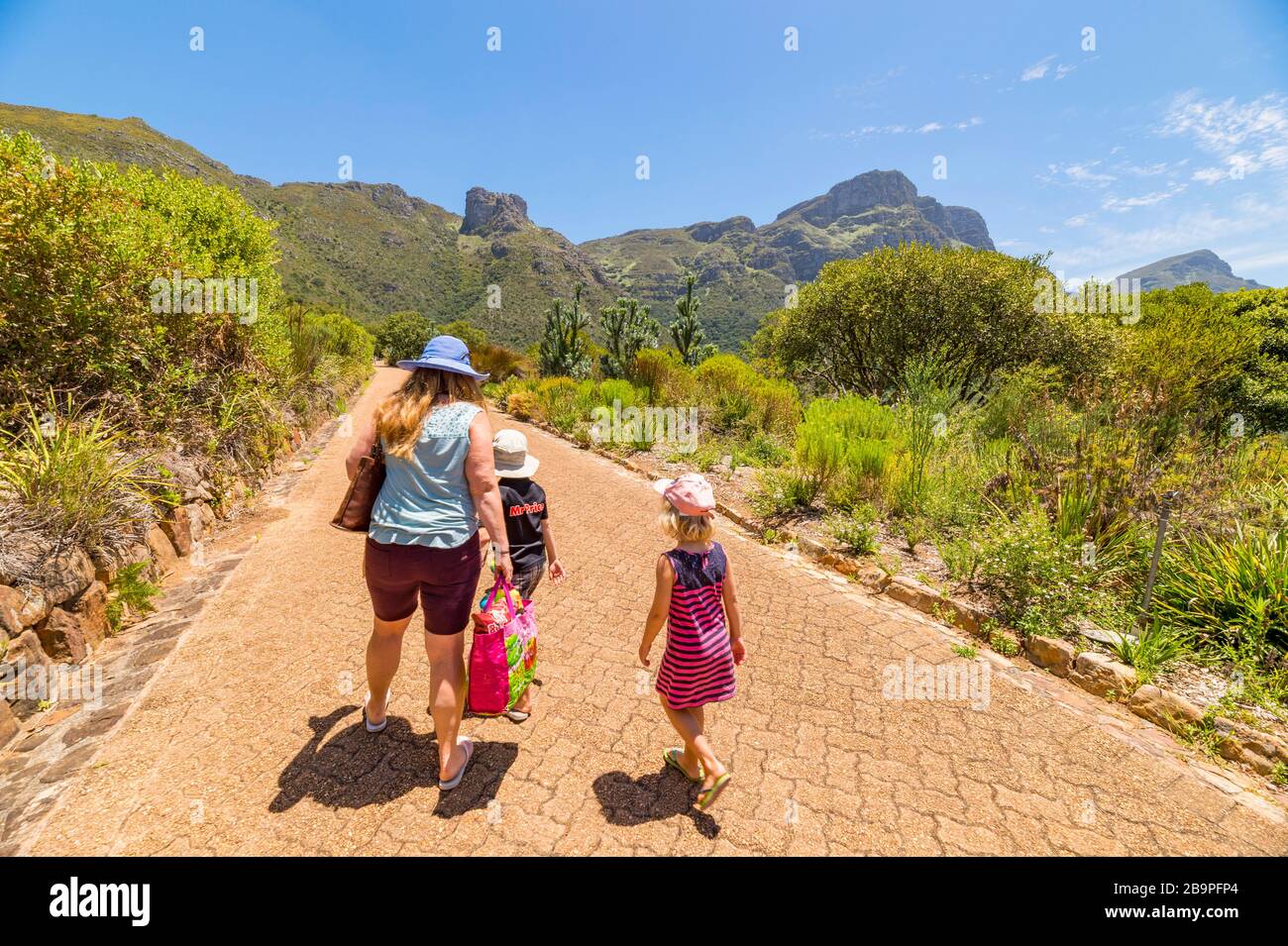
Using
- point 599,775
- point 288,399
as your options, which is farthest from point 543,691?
point 288,399

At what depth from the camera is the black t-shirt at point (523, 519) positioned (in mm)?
3004

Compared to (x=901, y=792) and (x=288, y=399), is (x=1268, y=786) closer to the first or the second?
(x=901, y=792)

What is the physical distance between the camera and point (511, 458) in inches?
121

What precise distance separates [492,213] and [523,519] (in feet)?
548

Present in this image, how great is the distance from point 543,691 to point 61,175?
630cm

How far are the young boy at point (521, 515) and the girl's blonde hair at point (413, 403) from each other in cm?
→ 67

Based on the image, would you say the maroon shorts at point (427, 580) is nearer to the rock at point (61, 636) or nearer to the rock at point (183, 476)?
the rock at point (61, 636)

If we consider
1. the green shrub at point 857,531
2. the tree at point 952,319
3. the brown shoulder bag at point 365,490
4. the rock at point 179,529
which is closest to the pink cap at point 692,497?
the brown shoulder bag at point 365,490

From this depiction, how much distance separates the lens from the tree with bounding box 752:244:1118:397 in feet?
44.5

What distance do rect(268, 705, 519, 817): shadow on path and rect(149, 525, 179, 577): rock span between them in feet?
9.52

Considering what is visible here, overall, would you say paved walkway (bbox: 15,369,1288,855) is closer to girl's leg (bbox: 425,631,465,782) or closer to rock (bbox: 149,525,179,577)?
girl's leg (bbox: 425,631,465,782)

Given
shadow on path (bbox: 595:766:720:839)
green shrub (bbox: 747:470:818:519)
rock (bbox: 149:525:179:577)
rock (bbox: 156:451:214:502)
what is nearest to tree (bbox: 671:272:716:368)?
green shrub (bbox: 747:470:818:519)

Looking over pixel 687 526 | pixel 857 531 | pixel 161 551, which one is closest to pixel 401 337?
pixel 161 551
